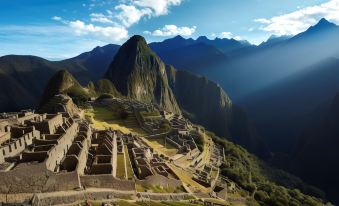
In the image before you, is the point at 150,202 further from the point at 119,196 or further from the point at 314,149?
the point at 314,149

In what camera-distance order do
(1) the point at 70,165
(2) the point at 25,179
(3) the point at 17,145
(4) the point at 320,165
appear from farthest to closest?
(4) the point at 320,165 → (3) the point at 17,145 → (1) the point at 70,165 → (2) the point at 25,179

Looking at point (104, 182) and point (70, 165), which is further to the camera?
point (70, 165)

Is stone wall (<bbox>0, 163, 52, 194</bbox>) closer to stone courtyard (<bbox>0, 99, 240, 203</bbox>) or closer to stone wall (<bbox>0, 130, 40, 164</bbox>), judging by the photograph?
stone courtyard (<bbox>0, 99, 240, 203</bbox>)

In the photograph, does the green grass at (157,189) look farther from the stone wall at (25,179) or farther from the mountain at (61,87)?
the mountain at (61,87)

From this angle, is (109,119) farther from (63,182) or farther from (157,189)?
(63,182)

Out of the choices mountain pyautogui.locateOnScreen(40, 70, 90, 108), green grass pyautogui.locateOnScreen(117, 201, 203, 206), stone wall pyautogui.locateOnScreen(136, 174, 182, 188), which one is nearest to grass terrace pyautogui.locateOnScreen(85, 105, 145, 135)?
mountain pyautogui.locateOnScreen(40, 70, 90, 108)

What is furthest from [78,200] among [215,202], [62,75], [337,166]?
[337,166]

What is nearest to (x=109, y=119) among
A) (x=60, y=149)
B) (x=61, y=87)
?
(x=60, y=149)

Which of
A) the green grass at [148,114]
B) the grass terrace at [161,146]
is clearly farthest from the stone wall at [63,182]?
the green grass at [148,114]
